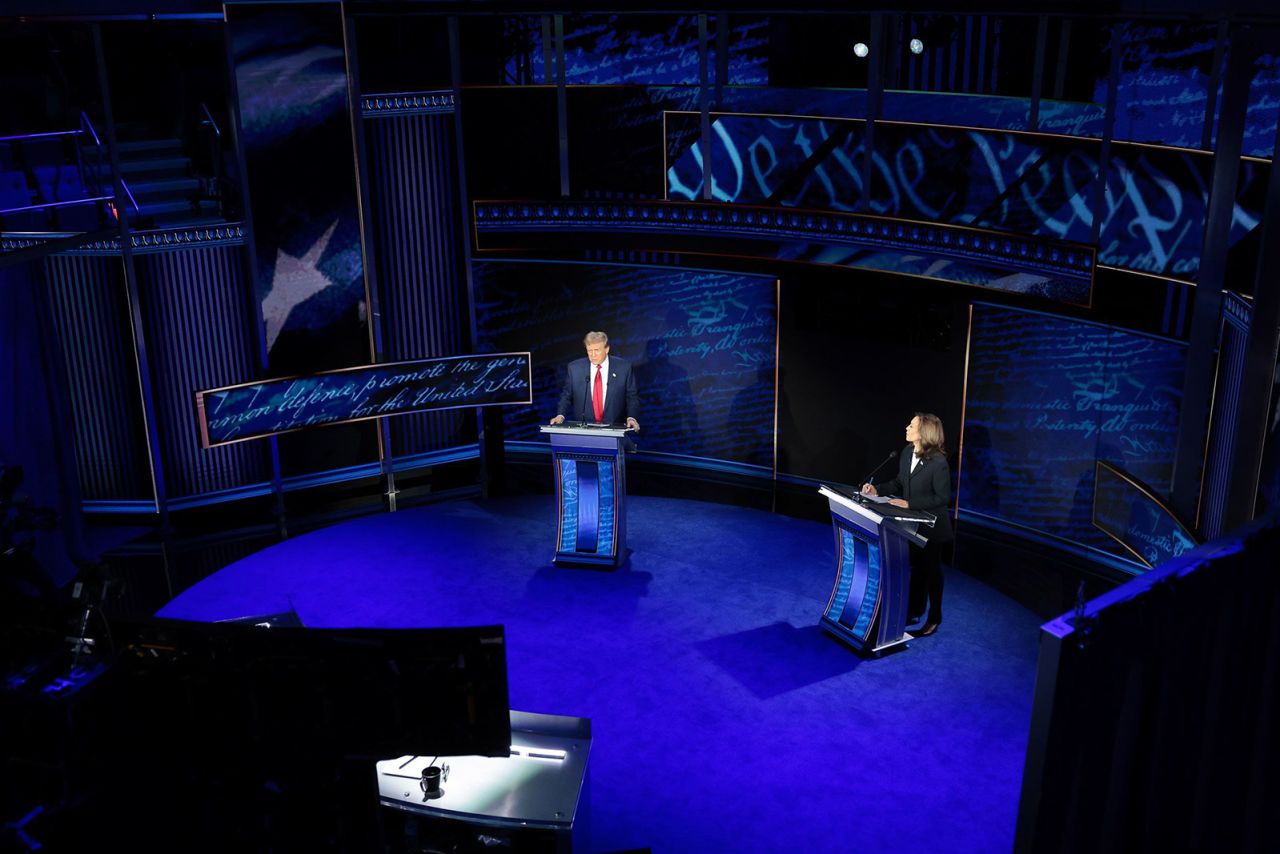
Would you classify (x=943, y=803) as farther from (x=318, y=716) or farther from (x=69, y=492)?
(x=69, y=492)

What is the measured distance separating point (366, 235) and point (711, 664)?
4.72 meters

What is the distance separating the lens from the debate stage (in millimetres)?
5680

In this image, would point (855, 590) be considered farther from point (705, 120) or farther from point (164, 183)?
point (164, 183)

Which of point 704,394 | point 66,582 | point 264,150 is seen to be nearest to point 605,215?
point 704,394

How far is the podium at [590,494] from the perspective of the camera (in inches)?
315

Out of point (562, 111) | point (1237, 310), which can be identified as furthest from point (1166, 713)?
point (562, 111)

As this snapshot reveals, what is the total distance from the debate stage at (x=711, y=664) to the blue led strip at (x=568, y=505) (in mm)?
238

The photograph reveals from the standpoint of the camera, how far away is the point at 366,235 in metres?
9.42

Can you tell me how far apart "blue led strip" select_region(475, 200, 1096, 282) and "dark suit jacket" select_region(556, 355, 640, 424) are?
1.39 m

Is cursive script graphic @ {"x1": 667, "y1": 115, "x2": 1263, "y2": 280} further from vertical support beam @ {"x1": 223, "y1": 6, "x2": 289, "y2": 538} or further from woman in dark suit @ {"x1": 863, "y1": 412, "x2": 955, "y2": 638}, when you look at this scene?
vertical support beam @ {"x1": 223, "y1": 6, "x2": 289, "y2": 538}

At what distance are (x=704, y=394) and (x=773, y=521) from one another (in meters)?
1.26

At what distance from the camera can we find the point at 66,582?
865 cm

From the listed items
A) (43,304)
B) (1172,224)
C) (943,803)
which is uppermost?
(1172,224)

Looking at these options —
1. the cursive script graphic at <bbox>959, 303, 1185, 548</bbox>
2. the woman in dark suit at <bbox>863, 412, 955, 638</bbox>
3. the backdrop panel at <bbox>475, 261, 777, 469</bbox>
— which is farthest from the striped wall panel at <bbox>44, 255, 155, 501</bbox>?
the cursive script graphic at <bbox>959, 303, 1185, 548</bbox>
